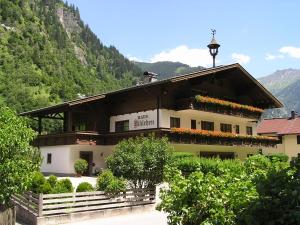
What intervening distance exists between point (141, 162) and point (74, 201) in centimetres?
435

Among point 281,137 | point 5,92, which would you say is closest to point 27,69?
point 5,92

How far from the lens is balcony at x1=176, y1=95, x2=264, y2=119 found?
33.4m

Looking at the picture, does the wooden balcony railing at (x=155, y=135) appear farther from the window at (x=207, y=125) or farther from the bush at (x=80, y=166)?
the bush at (x=80, y=166)

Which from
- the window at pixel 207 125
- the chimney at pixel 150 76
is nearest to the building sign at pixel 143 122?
the window at pixel 207 125

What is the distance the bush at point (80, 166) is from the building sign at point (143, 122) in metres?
5.41

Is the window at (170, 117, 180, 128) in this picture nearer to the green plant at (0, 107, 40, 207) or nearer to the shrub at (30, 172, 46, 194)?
the shrub at (30, 172, 46, 194)

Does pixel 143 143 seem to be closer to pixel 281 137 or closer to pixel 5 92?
pixel 281 137

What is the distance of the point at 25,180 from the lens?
1209 centimetres

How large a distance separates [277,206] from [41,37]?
495 ft

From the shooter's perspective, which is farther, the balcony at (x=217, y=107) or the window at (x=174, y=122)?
the window at (x=174, y=122)

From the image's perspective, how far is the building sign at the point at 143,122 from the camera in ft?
110

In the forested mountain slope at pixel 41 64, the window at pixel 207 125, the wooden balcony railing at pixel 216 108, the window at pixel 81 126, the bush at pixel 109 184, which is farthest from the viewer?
the forested mountain slope at pixel 41 64

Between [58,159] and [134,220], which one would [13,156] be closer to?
[134,220]

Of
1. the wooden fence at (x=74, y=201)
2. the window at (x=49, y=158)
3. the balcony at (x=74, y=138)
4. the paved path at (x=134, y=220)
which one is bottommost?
the paved path at (x=134, y=220)
